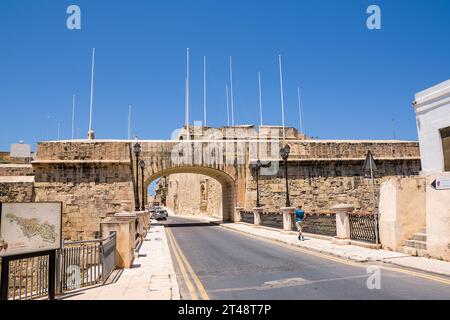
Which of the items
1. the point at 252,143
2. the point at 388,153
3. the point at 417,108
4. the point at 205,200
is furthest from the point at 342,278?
the point at 205,200

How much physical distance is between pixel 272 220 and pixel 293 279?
49.0ft

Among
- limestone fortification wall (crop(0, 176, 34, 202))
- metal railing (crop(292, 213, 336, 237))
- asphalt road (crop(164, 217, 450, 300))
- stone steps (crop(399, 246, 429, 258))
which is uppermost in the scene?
limestone fortification wall (crop(0, 176, 34, 202))

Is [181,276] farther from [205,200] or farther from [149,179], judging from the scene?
[205,200]

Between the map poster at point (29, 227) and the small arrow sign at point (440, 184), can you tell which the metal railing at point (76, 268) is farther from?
the small arrow sign at point (440, 184)

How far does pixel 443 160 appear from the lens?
1612 centimetres

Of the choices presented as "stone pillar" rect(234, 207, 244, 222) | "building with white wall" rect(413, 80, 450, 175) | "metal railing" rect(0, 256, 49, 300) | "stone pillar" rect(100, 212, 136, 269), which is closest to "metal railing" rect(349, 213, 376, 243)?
"building with white wall" rect(413, 80, 450, 175)

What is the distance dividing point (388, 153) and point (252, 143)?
1267 cm

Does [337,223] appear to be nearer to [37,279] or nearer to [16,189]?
[37,279]

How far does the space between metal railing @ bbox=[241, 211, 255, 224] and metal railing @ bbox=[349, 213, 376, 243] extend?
13078mm

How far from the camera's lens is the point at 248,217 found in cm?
2848

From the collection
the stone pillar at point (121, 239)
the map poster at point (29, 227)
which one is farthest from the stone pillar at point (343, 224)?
the map poster at point (29, 227)

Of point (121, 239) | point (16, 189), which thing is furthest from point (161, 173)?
point (121, 239)

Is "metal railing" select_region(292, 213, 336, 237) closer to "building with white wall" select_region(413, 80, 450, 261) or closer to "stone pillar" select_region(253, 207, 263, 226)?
"building with white wall" select_region(413, 80, 450, 261)

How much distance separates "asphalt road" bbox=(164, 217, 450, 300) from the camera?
261 inches
